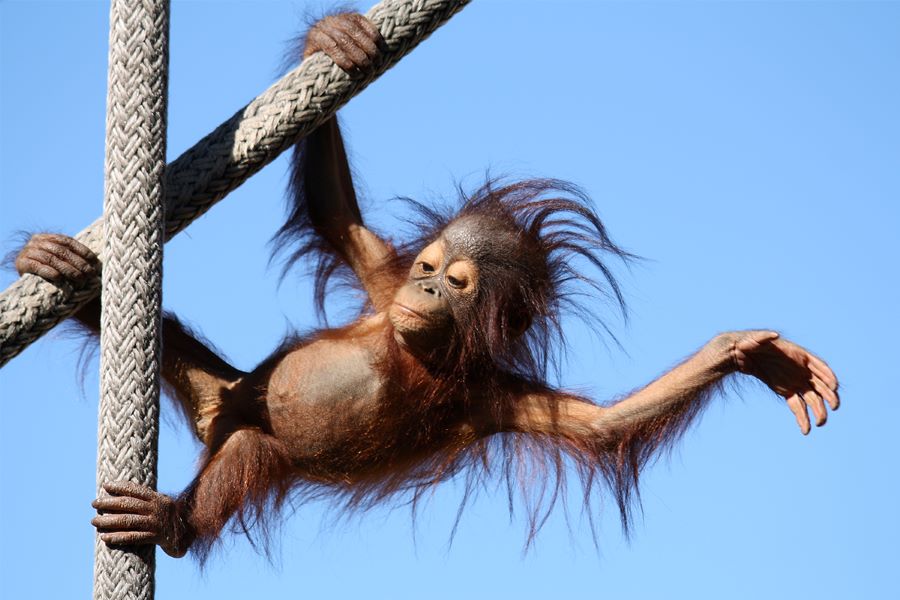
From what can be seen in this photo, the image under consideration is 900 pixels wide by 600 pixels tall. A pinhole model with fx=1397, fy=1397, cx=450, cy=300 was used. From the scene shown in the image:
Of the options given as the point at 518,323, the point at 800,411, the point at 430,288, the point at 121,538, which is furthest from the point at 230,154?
the point at 800,411

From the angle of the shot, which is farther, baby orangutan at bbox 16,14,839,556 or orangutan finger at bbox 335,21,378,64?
baby orangutan at bbox 16,14,839,556

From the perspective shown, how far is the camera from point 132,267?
126 inches

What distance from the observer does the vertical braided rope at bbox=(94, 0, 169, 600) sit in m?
3.14

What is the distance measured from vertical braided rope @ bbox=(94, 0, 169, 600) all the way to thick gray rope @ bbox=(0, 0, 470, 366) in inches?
5.9

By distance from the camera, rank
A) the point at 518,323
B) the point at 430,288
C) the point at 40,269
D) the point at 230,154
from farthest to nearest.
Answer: the point at 518,323 → the point at 430,288 → the point at 230,154 → the point at 40,269

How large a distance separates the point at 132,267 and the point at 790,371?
5.62 feet

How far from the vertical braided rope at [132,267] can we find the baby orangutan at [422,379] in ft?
2.39

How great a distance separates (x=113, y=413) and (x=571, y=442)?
1586 mm

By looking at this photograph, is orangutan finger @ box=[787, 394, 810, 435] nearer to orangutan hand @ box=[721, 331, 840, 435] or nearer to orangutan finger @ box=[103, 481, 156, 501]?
orangutan hand @ box=[721, 331, 840, 435]

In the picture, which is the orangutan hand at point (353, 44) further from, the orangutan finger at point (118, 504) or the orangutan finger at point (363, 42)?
Result: the orangutan finger at point (118, 504)

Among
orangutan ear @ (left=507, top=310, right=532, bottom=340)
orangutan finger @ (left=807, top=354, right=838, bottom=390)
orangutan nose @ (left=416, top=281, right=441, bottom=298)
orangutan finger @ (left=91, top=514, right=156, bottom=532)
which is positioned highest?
orangutan nose @ (left=416, top=281, right=441, bottom=298)

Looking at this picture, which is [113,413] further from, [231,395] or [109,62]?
[231,395]

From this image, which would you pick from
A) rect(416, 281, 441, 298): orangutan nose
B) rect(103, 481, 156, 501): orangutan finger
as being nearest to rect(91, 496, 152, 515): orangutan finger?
rect(103, 481, 156, 501): orangutan finger

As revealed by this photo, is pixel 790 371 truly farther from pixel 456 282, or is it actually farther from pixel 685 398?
pixel 456 282
